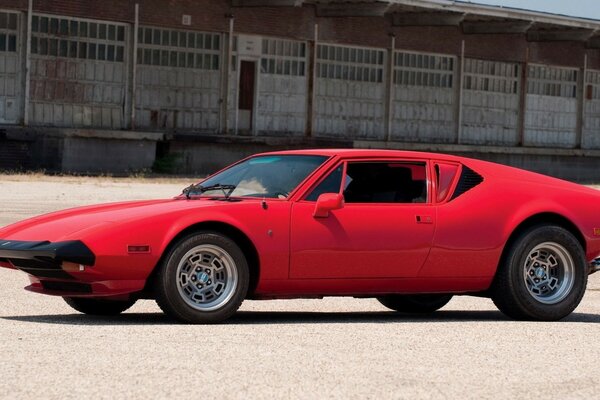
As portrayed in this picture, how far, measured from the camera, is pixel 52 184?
26938 mm

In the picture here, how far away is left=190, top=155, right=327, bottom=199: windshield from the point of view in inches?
411

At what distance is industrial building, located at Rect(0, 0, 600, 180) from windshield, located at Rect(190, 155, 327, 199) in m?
21.1

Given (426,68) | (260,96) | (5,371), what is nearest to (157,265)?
(5,371)

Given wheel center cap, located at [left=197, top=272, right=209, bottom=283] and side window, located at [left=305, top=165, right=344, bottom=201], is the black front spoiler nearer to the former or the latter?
wheel center cap, located at [left=197, top=272, right=209, bottom=283]

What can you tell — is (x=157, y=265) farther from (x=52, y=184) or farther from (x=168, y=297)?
(x=52, y=184)

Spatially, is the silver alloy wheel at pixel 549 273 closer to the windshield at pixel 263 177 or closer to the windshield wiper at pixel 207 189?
the windshield at pixel 263 177

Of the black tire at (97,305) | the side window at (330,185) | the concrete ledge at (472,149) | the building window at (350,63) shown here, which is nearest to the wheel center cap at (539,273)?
the side window at (330,185)

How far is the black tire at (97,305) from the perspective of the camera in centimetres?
1047

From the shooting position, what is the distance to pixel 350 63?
39094 millimetres

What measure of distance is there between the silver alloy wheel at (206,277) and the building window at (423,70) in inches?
1219

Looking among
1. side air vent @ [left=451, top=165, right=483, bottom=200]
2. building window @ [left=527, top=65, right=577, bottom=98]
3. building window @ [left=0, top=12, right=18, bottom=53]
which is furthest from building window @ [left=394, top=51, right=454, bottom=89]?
side air vent @ [left=451, top=165, right=483, bottom=200]

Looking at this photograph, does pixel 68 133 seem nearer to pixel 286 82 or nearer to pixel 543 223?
pixel 286 82

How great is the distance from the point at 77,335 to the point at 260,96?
2851cm

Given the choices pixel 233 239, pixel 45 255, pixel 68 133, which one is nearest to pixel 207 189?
pixel 233 239
